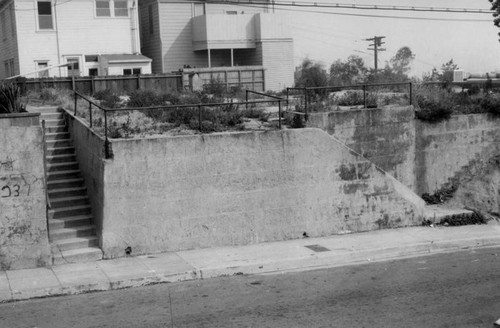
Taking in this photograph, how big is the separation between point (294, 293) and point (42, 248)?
4.70m

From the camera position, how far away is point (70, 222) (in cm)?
1273

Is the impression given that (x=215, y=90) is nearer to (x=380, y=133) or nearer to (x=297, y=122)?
(x=297, y=122)

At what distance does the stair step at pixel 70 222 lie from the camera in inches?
494

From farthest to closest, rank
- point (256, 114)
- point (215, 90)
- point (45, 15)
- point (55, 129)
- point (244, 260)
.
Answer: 1. point (45, 15)
2. point (215, 90)
3. point (256, 114)
4. point (55, 129)
5. point (244, 260)

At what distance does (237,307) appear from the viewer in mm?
9305

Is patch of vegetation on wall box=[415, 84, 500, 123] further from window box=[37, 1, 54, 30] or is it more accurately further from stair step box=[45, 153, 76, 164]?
window box=[37, 1, 54, 30]

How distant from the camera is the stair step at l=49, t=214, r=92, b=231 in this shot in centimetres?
1255

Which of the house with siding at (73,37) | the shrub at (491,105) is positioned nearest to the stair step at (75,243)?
the shrub at (491,105)

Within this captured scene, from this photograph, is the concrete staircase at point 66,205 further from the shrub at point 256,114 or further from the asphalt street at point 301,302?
the shrub at point 256,114

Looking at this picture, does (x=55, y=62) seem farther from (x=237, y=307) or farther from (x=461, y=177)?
(x=237, y=307)

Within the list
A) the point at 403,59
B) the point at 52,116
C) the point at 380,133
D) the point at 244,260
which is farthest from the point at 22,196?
the point at 403,59

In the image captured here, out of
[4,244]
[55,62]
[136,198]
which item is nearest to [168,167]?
[136,198]

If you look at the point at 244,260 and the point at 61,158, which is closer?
the point at 244,260

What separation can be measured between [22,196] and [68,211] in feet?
5.45
